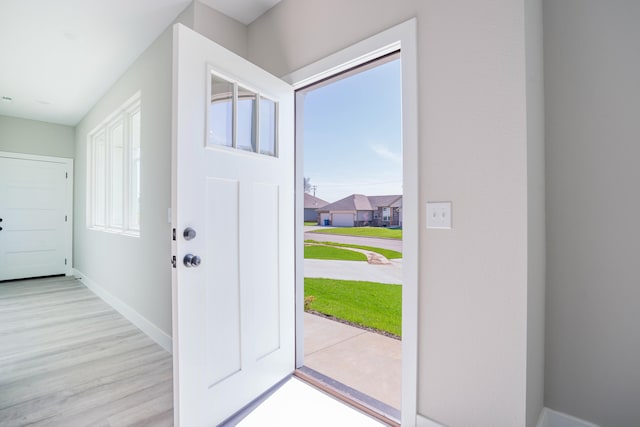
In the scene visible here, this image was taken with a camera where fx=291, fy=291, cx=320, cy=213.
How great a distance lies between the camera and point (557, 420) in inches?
53.3

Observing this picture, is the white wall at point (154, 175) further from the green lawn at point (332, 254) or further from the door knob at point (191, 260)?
the green lawn at point (332, 254)

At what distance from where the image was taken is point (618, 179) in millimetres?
1252

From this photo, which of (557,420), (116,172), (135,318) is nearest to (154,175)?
(135,318)

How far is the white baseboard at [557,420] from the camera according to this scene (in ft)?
4.30

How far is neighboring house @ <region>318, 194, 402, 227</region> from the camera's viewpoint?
5.54 meters

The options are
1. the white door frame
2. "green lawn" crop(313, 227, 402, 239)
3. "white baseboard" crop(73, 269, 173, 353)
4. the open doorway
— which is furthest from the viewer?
"green lawn" crop(313, 227, 402, 239)

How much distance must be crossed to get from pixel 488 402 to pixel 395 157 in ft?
15.2

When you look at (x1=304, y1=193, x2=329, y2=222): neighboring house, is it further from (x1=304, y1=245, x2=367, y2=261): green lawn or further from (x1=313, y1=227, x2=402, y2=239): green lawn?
(x1=304, y1=245, x2=367, y2=261): green lawn

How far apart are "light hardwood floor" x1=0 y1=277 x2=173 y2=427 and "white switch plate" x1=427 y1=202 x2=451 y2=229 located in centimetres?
177

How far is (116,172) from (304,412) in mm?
3898

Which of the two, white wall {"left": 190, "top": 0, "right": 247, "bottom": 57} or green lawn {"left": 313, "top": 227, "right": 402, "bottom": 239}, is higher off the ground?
white wall {"left": 190, "top": 0, "right": 247, "bottom": 57}

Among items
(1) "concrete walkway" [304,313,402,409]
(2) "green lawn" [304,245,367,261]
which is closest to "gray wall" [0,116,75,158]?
(2) "green lawn" [304,245,367,261]

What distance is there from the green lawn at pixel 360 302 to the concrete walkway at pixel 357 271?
0.26 metres

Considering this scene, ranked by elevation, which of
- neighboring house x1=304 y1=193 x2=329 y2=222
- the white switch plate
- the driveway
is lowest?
the driveway
